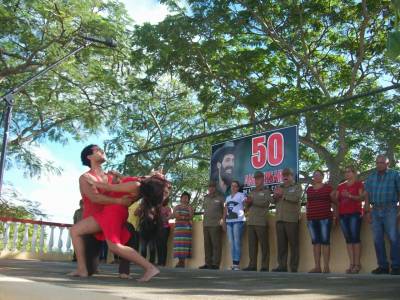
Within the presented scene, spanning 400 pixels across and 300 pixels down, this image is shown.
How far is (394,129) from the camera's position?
51.6 feet

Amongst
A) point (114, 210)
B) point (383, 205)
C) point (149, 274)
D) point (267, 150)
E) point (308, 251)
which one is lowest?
point (149, 274)

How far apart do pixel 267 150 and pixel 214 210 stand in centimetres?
152

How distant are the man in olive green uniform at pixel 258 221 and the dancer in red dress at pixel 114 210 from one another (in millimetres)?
3329

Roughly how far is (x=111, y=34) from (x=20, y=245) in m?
7.11

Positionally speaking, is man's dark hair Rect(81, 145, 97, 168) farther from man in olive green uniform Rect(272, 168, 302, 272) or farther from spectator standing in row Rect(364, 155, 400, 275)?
spectator standing in row Rect(364, 155, 400, 275)

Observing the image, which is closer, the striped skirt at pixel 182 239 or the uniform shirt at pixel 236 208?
the uniform shirt at pixel 236 208

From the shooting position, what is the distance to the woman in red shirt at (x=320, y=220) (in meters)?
8.15

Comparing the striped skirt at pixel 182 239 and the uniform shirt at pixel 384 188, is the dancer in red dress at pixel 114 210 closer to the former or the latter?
the uniform shirt at pixel 384 188

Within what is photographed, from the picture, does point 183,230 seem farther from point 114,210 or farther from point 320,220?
point 114,210

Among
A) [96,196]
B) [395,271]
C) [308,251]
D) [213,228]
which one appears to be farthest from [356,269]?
[96,196]

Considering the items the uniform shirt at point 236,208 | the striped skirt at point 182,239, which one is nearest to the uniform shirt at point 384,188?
the uniform shirt at point 236,208

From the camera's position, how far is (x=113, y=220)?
5.83 metres

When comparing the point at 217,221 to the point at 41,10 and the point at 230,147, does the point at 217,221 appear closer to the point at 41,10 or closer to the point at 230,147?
the point at 230,147

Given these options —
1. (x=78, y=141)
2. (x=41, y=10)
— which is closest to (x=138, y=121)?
(x=78, y=141)
